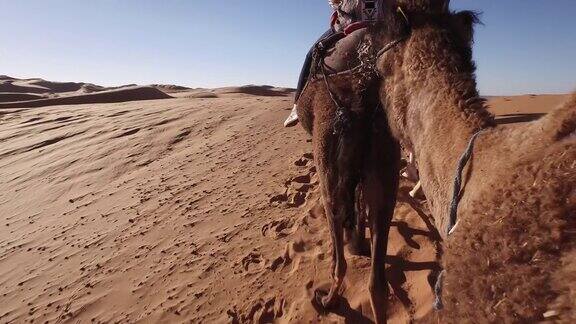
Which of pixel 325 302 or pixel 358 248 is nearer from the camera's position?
pixel 325 302

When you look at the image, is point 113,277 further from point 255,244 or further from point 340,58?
point 340,58

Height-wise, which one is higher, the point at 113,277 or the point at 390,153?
the point at 390,153

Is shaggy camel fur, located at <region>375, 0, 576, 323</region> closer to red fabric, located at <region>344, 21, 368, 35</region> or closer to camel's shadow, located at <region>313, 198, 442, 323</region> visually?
red fabric, located at <region>344, 21, 368, 35</region>

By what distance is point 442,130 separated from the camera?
4.59 feet

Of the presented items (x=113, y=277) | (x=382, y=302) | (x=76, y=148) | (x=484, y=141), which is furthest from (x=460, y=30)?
(x=76, y=148)

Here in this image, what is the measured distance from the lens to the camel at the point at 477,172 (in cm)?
91

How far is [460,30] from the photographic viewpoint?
1.64m

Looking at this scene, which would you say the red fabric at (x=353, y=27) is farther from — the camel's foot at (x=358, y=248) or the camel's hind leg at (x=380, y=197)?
the camel's foot at (x=358, y=248)

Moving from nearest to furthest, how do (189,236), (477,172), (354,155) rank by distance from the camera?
(477,172)
(354,155)
(189,236)

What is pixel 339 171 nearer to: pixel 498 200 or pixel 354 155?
pixel 354 155

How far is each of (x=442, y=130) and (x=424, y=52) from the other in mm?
361

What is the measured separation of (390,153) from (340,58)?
74 centimetres

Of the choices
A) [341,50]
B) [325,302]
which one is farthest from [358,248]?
[341,50]

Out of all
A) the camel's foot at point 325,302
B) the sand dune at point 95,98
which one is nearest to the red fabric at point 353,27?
the camel's foot at point 325,302
